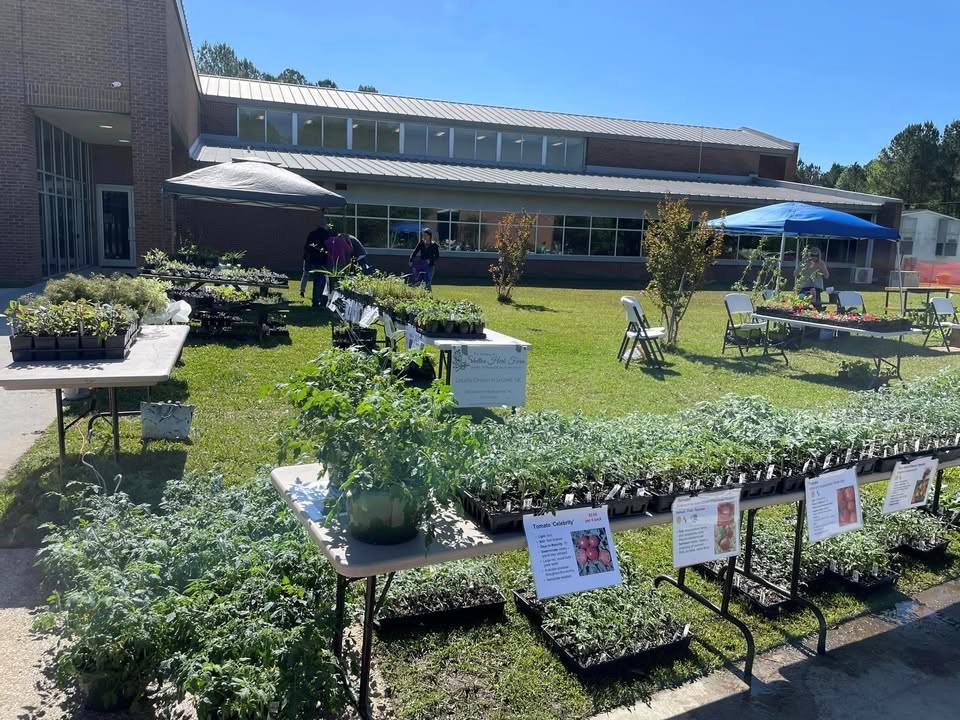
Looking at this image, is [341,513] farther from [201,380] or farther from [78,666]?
[201,380]

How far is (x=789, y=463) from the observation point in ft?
11.4

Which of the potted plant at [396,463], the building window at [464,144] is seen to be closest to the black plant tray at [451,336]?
the potted plant at [396,463]

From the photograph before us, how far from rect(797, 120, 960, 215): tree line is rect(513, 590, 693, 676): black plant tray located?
6127cm

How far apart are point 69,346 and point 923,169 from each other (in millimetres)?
62900

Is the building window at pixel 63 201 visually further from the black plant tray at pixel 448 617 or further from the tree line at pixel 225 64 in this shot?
the tree line at pixel 225 64

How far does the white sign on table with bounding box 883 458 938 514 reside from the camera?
3.72 metres

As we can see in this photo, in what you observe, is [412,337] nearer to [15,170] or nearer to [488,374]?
[488,374]

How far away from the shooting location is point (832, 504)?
11.4ft

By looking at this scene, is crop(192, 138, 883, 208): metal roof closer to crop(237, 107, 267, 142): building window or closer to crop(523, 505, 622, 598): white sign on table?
crop(237, 107, 267, 142): building window

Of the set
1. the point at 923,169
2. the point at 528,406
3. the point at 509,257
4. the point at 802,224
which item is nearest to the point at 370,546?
the point at 528,406

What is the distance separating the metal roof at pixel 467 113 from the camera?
26.0 metres

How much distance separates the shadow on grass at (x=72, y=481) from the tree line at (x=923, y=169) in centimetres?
6104

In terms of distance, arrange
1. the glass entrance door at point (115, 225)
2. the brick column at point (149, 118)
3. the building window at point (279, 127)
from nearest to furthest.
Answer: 1. the brick column at point (149, 118)
2. the glass entrance door at point (115, 225)
3. the building window at point (279, 127)

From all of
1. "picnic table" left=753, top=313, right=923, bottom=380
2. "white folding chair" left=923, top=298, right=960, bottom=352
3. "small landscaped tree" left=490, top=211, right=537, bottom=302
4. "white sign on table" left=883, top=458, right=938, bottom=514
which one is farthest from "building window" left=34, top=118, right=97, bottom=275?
"white folding chair" left=923, top=298, right=960, bottom=352
